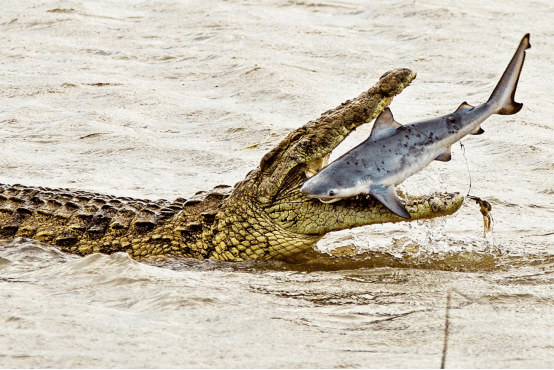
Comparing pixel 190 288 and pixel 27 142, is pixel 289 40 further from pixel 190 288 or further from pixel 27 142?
pixel 190 288

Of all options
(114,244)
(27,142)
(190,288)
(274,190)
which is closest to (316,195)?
(274,190)

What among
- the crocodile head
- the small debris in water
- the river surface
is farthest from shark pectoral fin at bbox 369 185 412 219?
the small debris in water

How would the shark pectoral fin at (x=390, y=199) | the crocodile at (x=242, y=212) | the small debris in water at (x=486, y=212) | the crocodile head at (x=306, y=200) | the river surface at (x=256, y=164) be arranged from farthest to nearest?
the small debris in water at (x=486, y=212) < the crocodile at (x=242, y=212) < the crocodile head at (x=306, y=200) < the shark pectoral fin at (x=390, y=199) < the river surface at (x=256, y=164)

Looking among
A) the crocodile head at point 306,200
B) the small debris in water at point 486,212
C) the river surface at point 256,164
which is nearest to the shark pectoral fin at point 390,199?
the crocodile head at point 306,200

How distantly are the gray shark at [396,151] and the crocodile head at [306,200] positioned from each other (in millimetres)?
137

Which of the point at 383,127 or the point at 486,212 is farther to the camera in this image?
the point at 486,212

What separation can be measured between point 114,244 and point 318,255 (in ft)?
Result: 4.16

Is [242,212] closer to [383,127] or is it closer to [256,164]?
[383,127]

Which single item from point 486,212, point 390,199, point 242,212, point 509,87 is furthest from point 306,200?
point 509,87

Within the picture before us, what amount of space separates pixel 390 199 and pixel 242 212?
102cm

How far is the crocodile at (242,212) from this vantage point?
4.23m

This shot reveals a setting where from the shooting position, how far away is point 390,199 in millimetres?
4008

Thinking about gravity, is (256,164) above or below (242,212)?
below

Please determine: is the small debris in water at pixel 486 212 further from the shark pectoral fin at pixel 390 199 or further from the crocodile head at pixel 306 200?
the shark pectoral fin at pixel 390 199
